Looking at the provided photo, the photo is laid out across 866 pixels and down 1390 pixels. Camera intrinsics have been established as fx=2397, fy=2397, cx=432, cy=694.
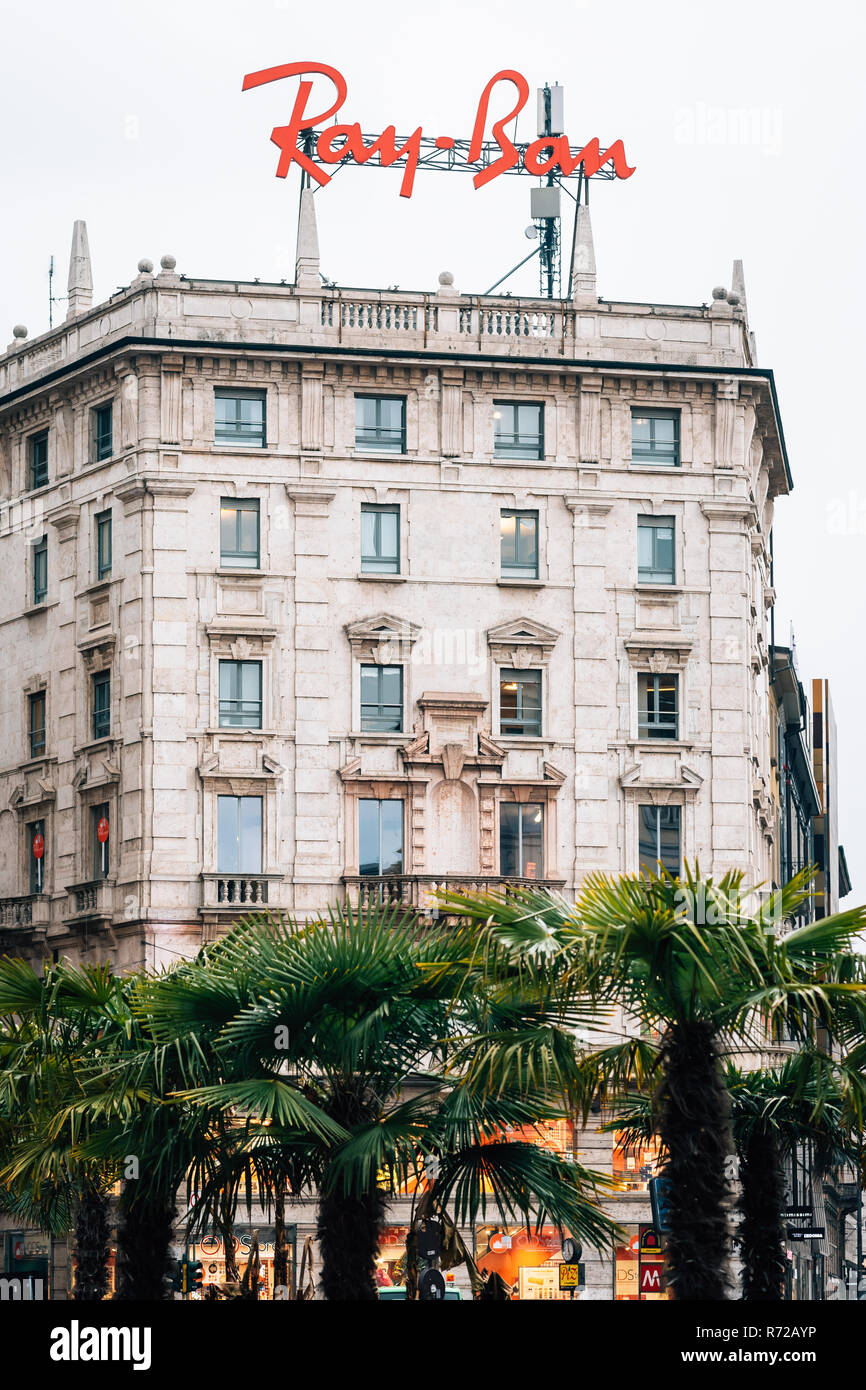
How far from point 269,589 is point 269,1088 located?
37.1m

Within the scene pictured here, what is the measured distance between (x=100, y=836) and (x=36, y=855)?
11.9 feet

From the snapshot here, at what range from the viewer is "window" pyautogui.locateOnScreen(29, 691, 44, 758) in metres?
73.6

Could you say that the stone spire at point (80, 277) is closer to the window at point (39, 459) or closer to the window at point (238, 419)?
the window at point (39, 459)

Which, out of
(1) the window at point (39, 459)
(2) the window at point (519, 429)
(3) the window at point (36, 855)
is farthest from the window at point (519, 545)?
(3) the window at point (36, 855)

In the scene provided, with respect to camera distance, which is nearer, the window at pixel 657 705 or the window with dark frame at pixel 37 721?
the window at pixel 657 705

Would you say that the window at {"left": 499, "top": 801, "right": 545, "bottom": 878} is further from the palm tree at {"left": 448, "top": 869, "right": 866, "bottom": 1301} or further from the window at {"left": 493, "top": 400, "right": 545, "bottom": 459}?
the palm tree at {"left": 448, "top": 869, "right": 866, "bottom": 1301}

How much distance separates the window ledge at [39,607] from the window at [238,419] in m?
7.52

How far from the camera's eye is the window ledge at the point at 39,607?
2894 inches

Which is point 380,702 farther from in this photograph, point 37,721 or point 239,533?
point 37,721

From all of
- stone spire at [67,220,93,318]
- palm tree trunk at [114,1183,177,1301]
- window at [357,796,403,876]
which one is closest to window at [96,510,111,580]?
stone spire at [67,220,93,318]

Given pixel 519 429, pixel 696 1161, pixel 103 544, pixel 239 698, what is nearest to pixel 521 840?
pixel 239 698
